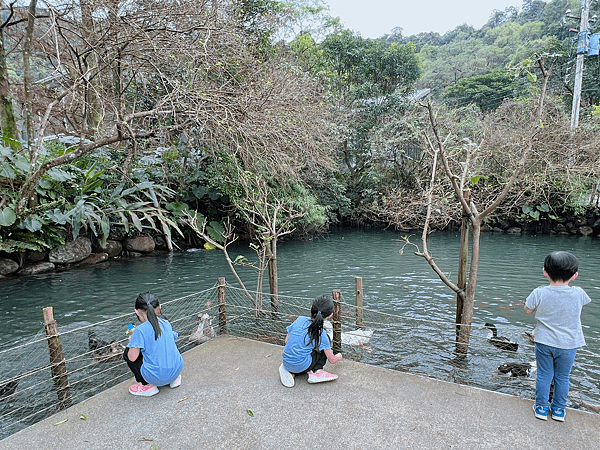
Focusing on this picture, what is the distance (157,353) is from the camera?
315cm

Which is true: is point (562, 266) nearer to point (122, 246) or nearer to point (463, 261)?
point (463, 261)

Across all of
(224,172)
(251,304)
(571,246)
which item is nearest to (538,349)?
(251,304)

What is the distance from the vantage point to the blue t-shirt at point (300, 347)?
3.26 m

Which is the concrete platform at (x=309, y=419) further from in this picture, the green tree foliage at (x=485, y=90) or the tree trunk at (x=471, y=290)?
the green tree foliage at (x=485, y=90)

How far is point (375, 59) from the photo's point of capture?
19.2 metres

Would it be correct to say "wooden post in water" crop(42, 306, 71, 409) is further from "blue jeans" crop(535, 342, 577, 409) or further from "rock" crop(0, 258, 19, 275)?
"rock" crop(0, 258, 19, 275)

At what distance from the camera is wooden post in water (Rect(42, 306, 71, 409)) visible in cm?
332

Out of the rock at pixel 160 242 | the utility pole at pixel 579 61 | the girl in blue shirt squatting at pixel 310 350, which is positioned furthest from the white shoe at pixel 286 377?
the utility pole at pixel 579 61

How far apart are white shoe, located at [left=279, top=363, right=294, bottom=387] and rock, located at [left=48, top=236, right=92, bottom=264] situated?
9.11 meters

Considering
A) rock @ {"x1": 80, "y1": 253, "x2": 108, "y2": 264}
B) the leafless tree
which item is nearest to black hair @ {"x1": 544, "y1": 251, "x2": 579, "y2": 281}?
the leafless tree

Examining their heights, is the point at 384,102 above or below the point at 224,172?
above

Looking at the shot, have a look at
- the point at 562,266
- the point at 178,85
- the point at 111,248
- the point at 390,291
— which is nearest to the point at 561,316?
the point at 562,266

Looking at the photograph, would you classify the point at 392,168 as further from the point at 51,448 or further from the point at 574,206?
the point at 51,448

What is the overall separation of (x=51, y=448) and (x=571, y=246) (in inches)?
659
